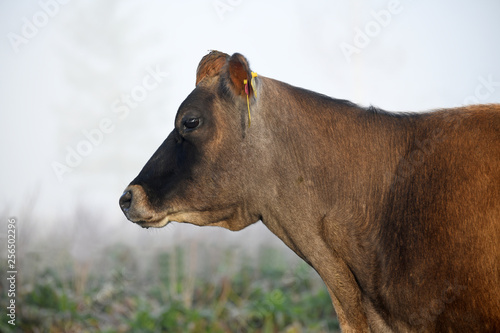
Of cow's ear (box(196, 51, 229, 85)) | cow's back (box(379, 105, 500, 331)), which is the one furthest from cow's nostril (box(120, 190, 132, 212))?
cow's back (box(379, 105, 500, 331))

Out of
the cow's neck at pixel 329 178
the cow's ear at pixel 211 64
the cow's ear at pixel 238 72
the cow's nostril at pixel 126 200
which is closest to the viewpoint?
the cow's neck at pixel 329 178

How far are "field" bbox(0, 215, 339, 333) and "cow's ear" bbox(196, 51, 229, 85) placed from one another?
163 inches

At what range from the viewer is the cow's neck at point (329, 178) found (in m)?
3.24

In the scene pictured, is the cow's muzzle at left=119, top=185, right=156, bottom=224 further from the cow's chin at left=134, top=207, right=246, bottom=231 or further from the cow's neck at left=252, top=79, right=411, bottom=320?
the cow's neck at left=252, top=79, right=411, bottom=320

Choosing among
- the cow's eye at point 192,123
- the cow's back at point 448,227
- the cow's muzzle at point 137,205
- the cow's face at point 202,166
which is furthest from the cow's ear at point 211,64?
the cow's back at point 448,227

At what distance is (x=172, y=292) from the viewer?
7.81 metres

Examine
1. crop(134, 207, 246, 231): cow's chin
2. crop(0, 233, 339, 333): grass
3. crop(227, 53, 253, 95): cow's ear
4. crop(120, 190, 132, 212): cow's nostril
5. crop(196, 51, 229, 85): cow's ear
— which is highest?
crop(196, 51, 229, 85): cow's ear

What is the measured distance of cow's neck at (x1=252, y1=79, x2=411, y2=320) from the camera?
324 cm

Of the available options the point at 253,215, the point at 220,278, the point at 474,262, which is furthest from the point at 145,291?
the point at 474,262

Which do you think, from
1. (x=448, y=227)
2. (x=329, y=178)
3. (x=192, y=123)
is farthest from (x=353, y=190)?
(x=192, y=123)

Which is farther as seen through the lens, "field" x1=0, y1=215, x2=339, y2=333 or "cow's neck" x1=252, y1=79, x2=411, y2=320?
"field" x1=0, y1=215, x2=339, y2=333

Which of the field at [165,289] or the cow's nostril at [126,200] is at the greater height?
the cow's nostril at [126,200]

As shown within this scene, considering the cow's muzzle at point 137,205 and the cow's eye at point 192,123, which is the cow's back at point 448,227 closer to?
the cow's eye at point 192,123

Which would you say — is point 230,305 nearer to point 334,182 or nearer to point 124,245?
point 124,245
